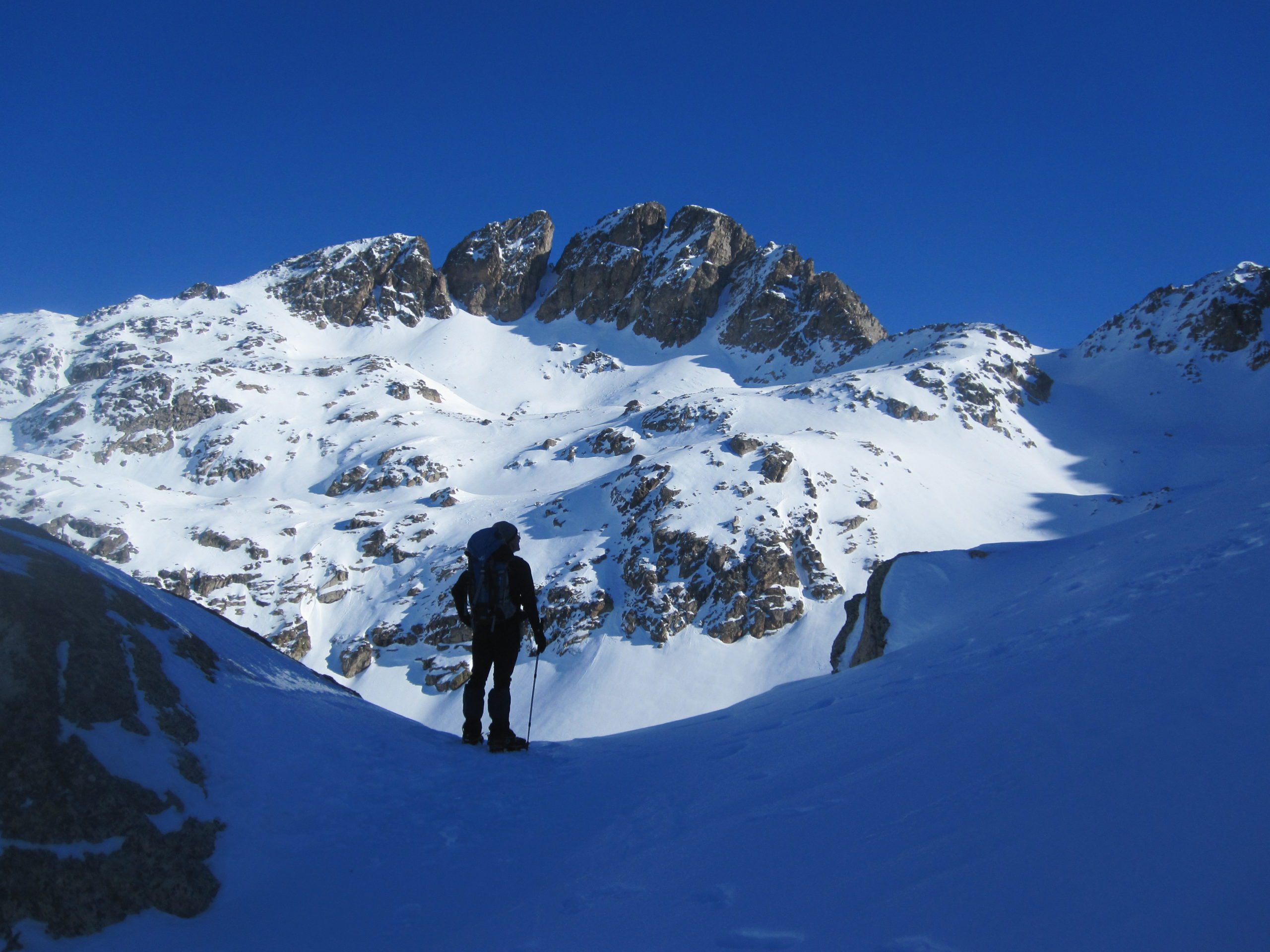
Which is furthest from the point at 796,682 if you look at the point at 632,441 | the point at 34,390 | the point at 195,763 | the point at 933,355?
the point at 34,390

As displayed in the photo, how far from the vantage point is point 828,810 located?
13.7ft

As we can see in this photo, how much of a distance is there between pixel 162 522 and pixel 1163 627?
70.1 metres

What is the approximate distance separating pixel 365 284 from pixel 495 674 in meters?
146

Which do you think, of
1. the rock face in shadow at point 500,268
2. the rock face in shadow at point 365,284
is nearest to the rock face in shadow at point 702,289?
the rock face in shadow at point 500,268

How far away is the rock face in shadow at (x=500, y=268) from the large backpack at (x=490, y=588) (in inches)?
5610

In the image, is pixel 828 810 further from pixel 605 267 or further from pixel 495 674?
pixel 605 267

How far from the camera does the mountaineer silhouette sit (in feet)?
24.6

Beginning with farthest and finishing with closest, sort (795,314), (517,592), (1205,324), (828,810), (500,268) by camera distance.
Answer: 1. (500,268)
2. (795,314)
3. (1205,324)
4. (517,592)
5. (828,810)

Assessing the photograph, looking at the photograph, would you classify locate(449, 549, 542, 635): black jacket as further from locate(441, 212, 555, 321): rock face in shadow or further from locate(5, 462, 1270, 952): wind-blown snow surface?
locate(441, 212, 555, 321): rock face in shadow

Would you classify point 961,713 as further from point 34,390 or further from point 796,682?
point 34,390

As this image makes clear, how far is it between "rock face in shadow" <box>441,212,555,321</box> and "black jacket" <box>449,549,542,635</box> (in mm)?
142325

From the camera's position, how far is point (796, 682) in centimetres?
1097

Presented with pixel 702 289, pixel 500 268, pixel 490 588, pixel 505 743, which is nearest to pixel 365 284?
pixel 500 268

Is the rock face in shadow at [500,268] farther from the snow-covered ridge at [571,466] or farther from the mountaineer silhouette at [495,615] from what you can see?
the mountaineer silhouette at [495,615]
